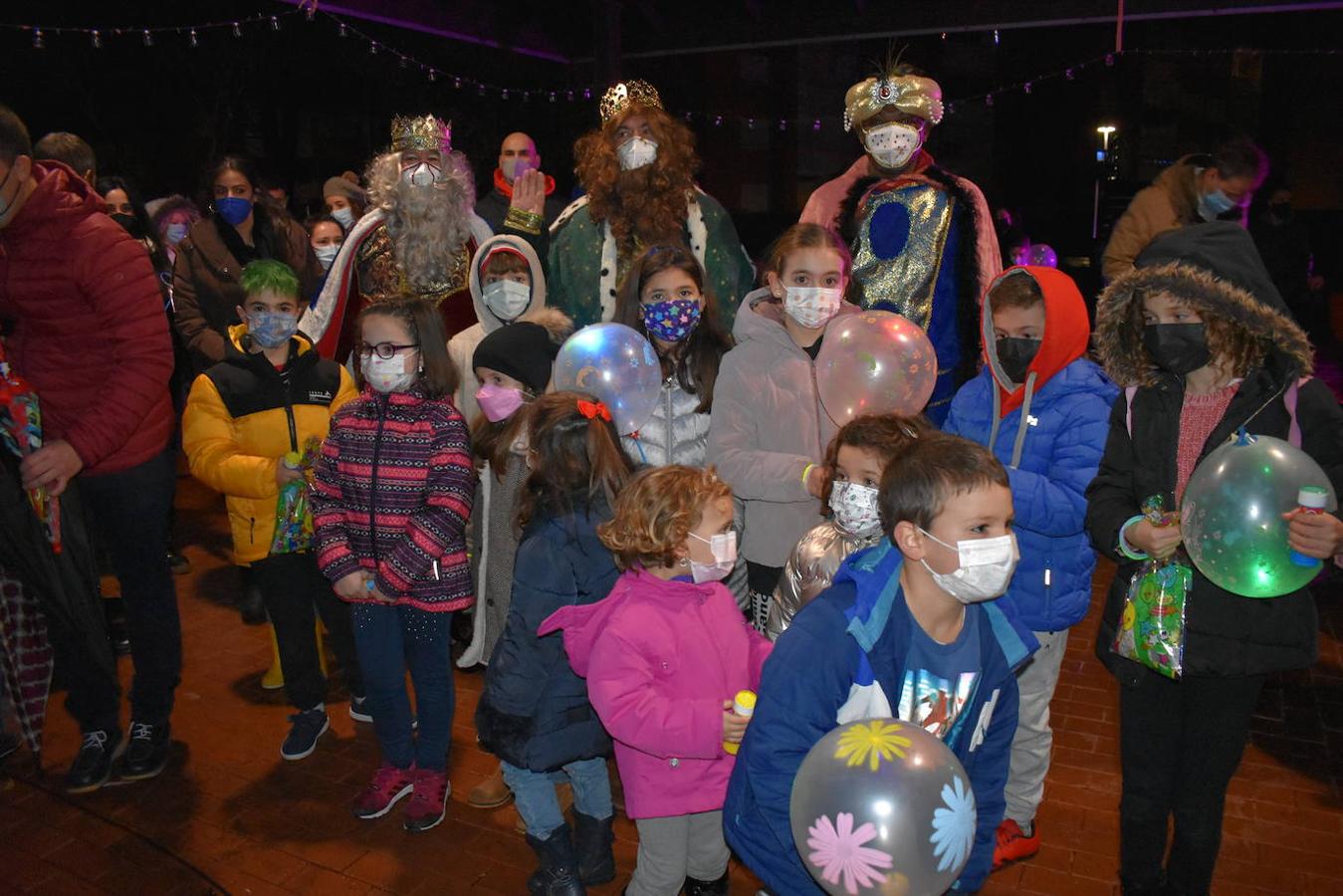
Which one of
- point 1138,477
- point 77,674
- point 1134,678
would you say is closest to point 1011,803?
point 1134,678

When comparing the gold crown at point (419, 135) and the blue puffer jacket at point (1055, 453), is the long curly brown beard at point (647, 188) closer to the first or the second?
the gold crown at point (419, 135)

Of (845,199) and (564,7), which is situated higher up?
(564,7)

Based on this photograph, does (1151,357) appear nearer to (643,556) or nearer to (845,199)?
(643,556)

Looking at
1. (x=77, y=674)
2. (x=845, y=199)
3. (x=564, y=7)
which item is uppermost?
(x=564, y=7)

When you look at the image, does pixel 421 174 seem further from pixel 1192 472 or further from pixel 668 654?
A: pixel 1192 472

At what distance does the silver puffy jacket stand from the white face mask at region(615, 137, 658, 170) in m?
2.02

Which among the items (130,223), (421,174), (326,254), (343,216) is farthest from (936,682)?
(130,223)

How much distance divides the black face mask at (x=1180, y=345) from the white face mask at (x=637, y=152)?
223 centimetres

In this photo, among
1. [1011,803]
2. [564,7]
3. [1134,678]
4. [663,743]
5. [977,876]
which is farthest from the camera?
[564,7]

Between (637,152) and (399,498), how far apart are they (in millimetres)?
1797

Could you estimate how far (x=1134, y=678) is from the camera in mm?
2678

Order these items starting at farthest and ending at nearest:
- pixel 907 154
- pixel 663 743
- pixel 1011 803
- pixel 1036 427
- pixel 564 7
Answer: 1. pixel 564 7
2. pixel 907 154
3. pixel 1011 803
4. pixel 1036 427
5. pixel 663 743

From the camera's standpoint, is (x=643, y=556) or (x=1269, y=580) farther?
(x=643, y=556)

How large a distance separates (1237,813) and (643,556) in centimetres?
244
